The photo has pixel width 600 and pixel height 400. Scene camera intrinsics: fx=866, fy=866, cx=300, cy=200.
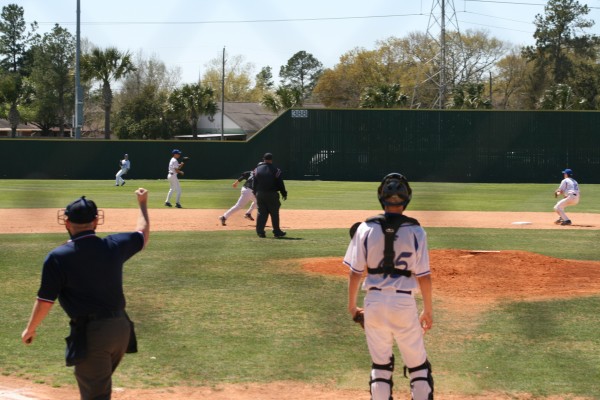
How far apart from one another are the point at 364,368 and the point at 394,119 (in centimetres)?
3722

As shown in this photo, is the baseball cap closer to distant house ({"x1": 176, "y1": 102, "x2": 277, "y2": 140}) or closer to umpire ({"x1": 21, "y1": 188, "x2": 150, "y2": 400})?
umpire ({"x1": 21, "y1": 188, "x2": 150, "y2": 400})

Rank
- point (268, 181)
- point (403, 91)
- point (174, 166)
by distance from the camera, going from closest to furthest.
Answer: point (268, 181), point (174, 166), point (403, 91)

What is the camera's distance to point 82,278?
5227 mm

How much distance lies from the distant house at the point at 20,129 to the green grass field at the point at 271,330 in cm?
6935

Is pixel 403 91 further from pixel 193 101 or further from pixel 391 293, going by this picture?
pixel 391 293

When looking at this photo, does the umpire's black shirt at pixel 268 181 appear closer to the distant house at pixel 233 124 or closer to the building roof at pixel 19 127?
the distant house at pixel 233 124

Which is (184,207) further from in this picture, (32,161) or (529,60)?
(529,60)

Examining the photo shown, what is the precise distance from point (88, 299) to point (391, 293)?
6.24 ft

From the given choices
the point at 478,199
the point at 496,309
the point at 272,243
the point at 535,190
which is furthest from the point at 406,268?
the point at 535,190

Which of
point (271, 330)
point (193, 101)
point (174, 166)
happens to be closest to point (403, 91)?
point (193, 101)

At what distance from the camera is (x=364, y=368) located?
789 cm

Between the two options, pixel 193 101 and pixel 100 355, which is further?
pixel 193 101

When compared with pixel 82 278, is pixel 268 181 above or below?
above

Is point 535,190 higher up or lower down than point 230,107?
lower down
